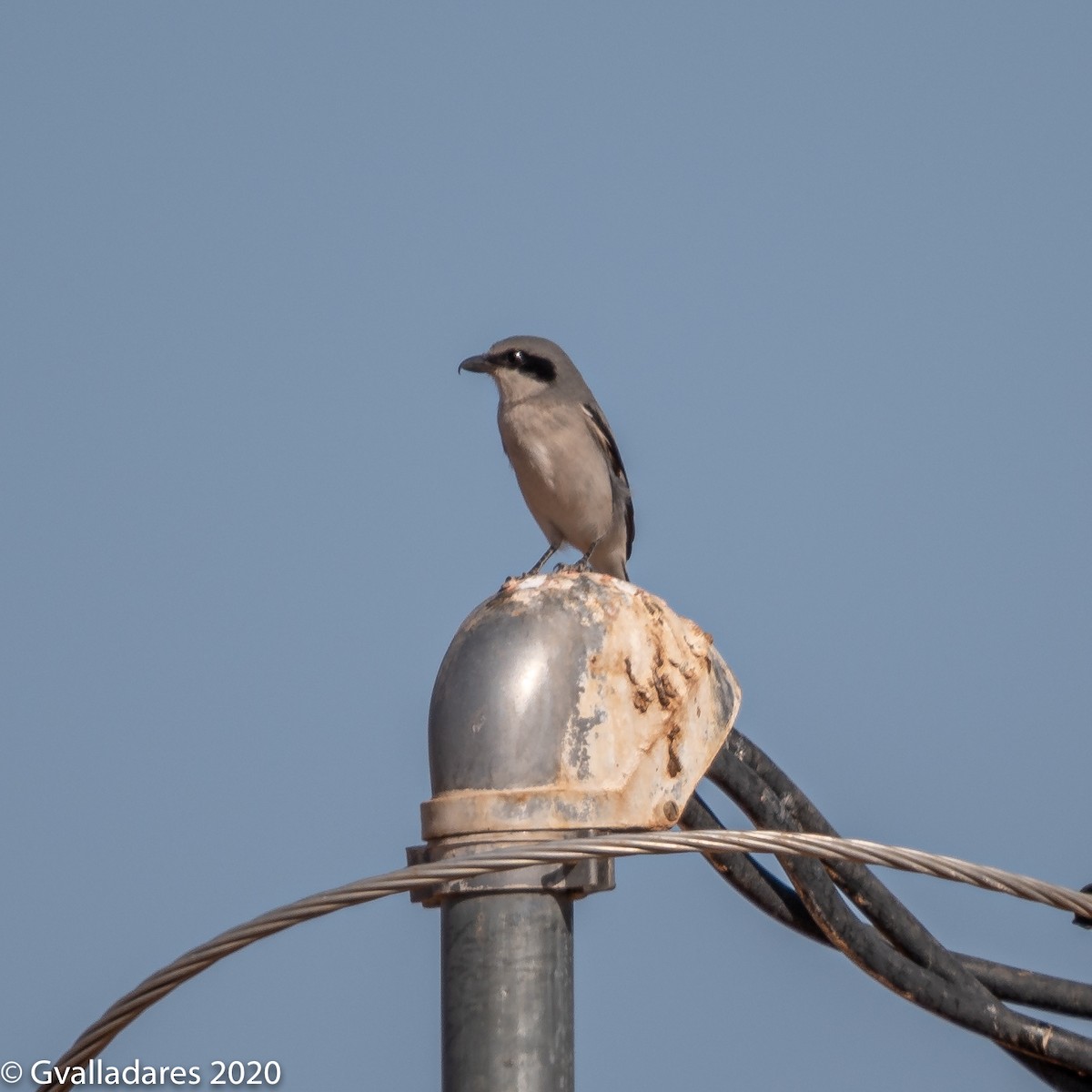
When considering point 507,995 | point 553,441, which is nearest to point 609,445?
point 553,441

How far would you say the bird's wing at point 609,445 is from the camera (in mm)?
7680

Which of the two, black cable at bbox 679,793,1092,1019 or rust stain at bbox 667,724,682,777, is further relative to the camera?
black cable at bbox 679,793,1092,1019

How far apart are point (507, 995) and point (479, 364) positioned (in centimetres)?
527

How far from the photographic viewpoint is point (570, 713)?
279 centimetres

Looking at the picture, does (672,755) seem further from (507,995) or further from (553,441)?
(553,441)

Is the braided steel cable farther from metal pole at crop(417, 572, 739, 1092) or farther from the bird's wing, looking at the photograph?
the bird's wing

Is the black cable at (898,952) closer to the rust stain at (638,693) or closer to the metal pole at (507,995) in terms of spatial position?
the rust stain at (638,693)

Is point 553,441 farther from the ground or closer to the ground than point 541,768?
farther from the ground

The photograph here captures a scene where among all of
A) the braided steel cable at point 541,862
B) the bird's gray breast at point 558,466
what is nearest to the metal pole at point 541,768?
the braided steel cable at point 541,862

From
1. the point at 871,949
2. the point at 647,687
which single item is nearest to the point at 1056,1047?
the point at 871,949

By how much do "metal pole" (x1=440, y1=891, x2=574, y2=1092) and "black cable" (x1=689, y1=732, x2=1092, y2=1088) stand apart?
2.96 ft

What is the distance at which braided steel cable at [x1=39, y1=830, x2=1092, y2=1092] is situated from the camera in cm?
229

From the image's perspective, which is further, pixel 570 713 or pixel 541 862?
pixel 570 713

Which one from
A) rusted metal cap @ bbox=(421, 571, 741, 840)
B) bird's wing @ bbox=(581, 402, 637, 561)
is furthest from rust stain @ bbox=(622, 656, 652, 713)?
bird's wing @ bbox=(581, 402, 637, 561)
